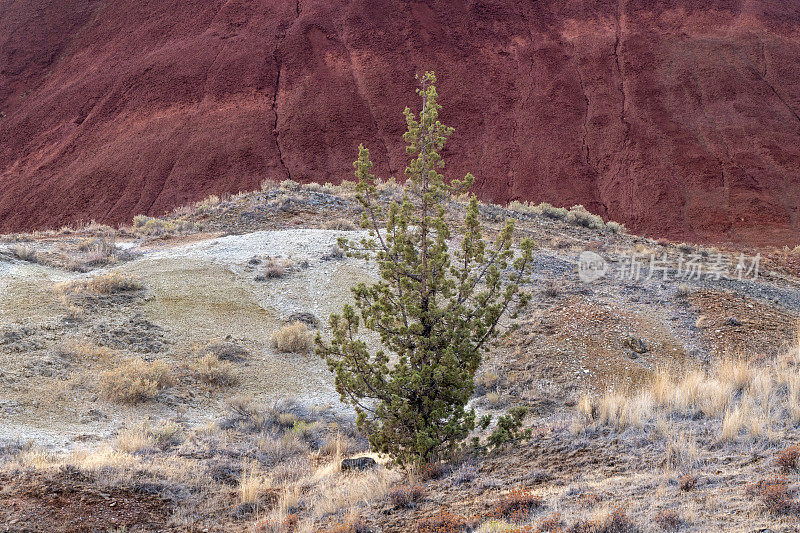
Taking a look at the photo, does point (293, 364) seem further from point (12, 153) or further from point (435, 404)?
point (12, 153)

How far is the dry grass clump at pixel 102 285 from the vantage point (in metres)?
12.0

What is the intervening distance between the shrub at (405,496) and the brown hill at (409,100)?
23774 millimetres

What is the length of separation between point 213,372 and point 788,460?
8.28m

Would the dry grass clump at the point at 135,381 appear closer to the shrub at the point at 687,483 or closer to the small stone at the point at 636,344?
the shrub at the point at 687,483

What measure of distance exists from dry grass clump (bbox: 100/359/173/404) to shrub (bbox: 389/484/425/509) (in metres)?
5.09

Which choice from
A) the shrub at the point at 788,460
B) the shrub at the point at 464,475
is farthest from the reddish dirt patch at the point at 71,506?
the shrub at the point at 788,460

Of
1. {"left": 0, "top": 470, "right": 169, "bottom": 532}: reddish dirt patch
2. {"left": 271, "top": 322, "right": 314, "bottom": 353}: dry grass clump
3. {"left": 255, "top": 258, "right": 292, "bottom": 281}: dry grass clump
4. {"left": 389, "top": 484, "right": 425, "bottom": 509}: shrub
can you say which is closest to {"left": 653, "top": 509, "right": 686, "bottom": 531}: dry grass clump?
{"left": 389, "top": 484, "right": 425, "bottom": 509}: shrub

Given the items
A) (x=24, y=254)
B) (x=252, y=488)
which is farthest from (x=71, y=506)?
(x=24, y=254)

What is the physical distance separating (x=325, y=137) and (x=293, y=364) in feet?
71.0

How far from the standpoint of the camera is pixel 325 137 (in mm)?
30766

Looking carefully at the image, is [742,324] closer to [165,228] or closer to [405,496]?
[405,496]

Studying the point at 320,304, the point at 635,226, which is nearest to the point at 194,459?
the point at 320,304

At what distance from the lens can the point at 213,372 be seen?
32.8 ft

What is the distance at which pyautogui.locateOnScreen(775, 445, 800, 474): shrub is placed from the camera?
14.7 ft
